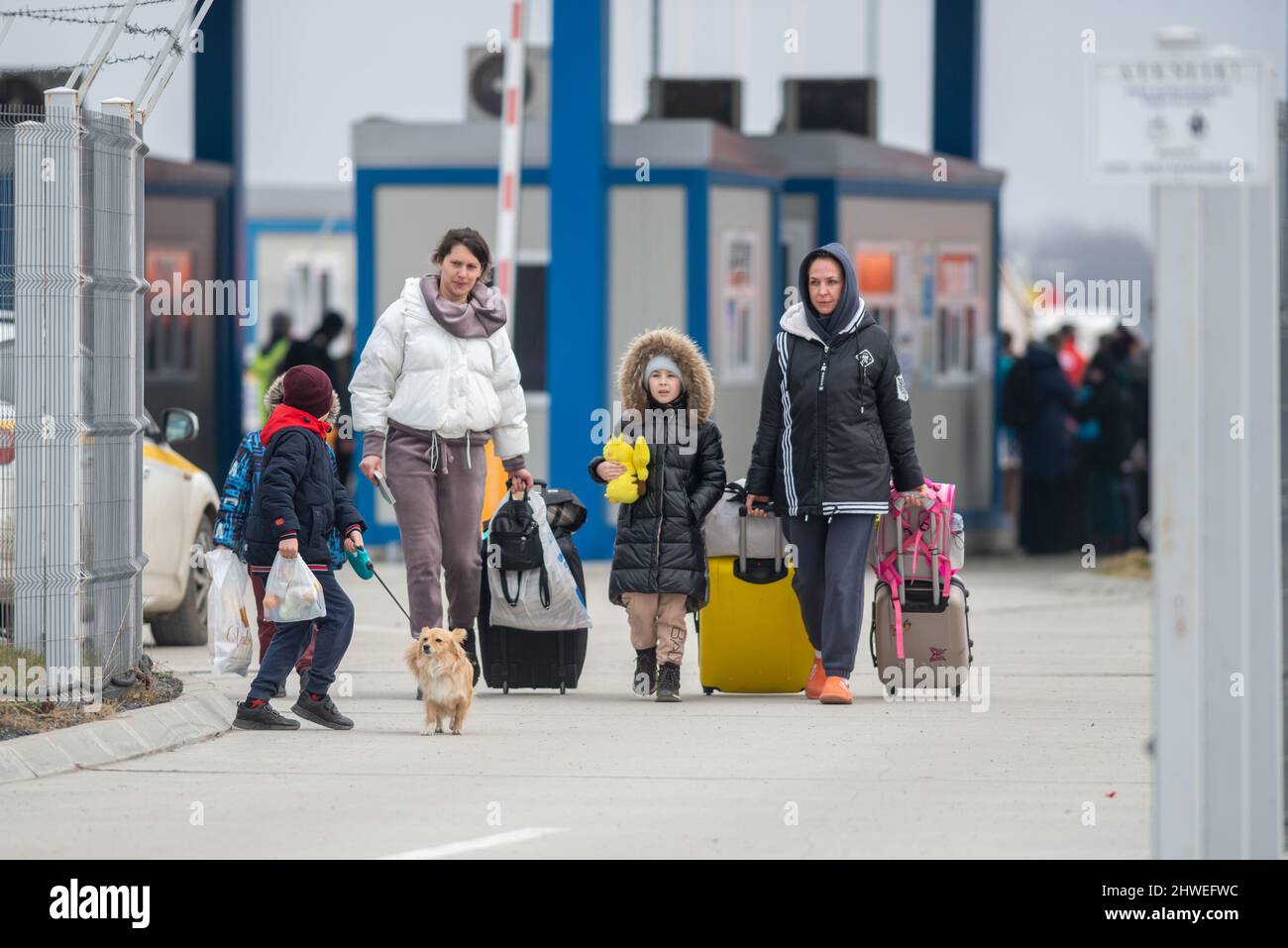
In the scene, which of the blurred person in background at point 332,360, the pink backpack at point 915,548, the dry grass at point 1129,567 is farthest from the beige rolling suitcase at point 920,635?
the blurred person in background at point 332,360

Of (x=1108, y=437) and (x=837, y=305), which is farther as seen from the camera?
(x=1108, y=437)

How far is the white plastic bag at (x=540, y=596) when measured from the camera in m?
11.1

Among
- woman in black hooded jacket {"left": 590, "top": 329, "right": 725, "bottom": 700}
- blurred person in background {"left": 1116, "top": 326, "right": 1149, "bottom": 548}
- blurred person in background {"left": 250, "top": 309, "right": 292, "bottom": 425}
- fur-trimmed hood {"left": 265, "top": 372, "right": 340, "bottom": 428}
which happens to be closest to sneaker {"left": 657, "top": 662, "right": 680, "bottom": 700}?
woman in black hooded jacket {"left": 590, "top": 329, "right": 725, "bottom": 700}

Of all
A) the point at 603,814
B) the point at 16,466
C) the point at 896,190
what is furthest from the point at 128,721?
the point at 896,190

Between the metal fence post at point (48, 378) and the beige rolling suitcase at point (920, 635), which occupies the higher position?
the metal fence post at point (48, 378)

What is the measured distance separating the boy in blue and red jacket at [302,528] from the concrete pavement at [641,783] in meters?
0.16

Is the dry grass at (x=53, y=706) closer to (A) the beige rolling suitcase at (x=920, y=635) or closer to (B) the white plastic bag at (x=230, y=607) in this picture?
(B) the white plastic bag at (x=230, y=607)

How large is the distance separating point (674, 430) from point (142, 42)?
→ 270 centimetres

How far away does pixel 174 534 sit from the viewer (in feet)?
42.9

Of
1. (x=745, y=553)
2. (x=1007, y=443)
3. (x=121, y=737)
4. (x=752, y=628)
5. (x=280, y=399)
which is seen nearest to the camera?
(x=121, y=737)

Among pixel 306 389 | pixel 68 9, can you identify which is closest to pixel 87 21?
pixel 68 9

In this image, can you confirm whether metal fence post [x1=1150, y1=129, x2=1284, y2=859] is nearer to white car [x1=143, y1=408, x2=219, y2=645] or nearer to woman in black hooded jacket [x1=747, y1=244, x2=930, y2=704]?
woman in black hooded jacket [x1=747, y1=244, x2=930, y2=704]

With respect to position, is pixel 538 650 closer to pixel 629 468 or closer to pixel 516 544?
pixel 516 544

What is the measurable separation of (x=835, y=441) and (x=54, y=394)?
10.2 ft
